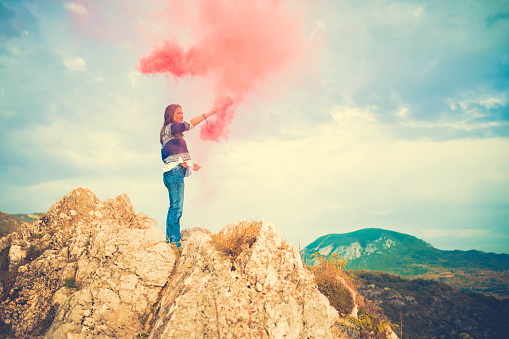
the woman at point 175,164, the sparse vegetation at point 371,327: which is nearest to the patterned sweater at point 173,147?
the woman at point 175,164

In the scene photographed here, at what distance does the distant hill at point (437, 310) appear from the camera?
6359 centimetres

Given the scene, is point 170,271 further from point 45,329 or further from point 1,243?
point 1,243

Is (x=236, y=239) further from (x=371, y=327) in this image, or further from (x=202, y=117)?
(x=371, y=327)

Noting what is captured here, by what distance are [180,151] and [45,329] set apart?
640 cm

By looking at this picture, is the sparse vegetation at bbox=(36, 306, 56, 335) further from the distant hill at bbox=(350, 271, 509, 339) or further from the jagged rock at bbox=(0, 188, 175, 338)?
the distant hill at bbox=(350, 271, 509, 339)

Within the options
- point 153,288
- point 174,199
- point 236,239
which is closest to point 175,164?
point 174,199

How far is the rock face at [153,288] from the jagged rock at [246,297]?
0.02 metres

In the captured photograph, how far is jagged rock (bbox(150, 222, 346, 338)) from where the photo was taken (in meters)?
5.82

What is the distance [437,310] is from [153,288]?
3640 inches

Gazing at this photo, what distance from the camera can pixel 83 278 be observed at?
7.60 metres

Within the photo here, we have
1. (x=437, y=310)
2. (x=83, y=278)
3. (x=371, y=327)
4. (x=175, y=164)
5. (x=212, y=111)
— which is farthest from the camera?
(x=437, y=310)

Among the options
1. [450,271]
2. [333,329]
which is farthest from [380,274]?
[333,329]

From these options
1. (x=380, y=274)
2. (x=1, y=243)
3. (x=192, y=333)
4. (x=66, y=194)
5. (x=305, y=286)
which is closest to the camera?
(x=192, y=333)

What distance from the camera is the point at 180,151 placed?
9.62 m
